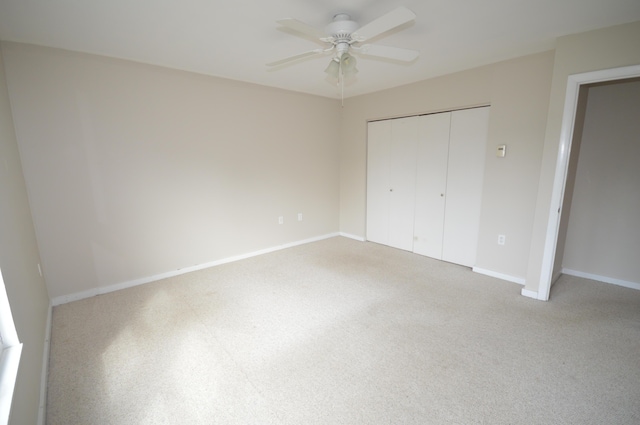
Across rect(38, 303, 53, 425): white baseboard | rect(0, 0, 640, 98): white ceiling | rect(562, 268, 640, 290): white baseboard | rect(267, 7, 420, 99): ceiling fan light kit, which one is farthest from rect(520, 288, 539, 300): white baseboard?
rect(38, 303, 53, 425): white baseboard

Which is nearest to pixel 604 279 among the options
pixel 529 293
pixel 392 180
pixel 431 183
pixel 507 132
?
pixel 529 293

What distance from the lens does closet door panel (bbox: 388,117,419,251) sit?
3979 millimetres

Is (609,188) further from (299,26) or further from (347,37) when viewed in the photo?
(299,26)

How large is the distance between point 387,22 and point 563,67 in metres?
1.92

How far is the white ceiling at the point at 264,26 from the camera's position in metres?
1.86

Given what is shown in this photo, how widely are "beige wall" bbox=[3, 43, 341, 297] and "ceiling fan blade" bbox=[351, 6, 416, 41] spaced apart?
2305 millimetres

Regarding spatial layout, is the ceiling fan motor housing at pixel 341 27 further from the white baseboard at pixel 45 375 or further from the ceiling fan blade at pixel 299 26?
the white baseboard at pixel 45 375

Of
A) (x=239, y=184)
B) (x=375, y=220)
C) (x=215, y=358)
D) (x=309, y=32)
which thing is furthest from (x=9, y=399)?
(x=375, y=220)

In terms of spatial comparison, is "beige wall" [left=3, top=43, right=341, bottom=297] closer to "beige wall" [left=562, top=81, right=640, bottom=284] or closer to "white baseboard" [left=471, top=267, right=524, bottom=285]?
"white baseboard" [left=471, top=267, right=524, bottom=285]

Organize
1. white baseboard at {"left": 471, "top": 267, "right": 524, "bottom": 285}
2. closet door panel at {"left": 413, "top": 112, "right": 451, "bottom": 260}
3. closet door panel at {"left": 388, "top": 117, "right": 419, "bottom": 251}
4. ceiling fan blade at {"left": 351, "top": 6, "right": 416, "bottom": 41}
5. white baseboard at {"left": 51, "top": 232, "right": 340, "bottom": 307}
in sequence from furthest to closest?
closet door panel at {"left": 388, "top": 117, "right": 419, "bottom": 251} → closet door panel at {"left": 413, "top": 112, "right": 451, "bottom": 260} → white baseboard at {"left": 471, "top": 267, "right": 524, "bottom": 285} → white baseboard at {"left": 51, "top": 232, "right": 340, "bottom": 307} → ceiling fan blade at {"left": 351, "top": 6, "right": 416, "bottom": 41}

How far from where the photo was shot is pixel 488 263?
11.0 ft

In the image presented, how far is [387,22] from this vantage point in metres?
1.55

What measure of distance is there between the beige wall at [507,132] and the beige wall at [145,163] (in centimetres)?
209

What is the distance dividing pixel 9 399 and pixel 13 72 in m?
2.66
